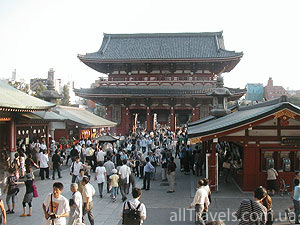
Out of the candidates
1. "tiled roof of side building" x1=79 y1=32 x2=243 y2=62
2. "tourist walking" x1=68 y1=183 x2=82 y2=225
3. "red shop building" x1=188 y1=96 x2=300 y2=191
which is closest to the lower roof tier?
"tiled roof of side building" x1=79 y1=32 x2=243 y2=62

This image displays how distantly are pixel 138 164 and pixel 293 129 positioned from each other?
8488 millimetres

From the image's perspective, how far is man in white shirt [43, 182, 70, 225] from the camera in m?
6.60

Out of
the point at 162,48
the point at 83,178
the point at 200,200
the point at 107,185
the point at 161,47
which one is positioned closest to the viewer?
the point at 200,200

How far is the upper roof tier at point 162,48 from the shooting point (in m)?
37.3

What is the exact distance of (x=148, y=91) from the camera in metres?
36.3

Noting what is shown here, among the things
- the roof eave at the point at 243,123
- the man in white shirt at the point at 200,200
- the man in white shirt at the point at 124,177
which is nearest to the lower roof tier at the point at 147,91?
the roof eave at the point at 243,123

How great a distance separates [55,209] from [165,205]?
5675 mm

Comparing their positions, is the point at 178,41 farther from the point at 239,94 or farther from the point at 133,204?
the point at 133,204

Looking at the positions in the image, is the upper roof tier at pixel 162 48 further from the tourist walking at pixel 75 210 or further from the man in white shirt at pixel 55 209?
the man in white shirt at pixel 55 209

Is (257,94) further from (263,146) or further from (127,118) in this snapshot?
(263,146)

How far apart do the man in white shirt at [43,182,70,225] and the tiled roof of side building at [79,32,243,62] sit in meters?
31.6

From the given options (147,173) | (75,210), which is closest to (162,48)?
(147,173)

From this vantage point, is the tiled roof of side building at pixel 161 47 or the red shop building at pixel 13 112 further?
A: the tiled roof of side building at pixel 161 47

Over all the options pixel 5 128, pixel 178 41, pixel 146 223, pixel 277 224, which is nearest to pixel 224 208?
pixel 277 224
